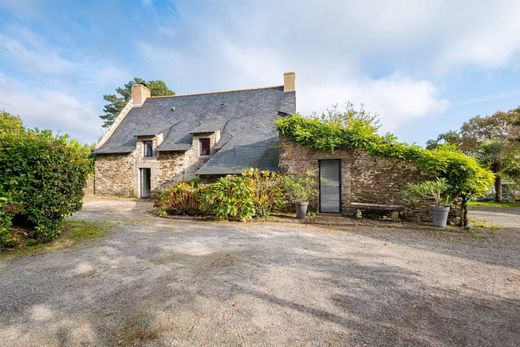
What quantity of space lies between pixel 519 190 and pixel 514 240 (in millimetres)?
14252

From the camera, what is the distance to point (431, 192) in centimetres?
699

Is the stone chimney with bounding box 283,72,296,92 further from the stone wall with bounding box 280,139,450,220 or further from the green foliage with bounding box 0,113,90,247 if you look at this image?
the green foliage with bounding box 0,113,90,247

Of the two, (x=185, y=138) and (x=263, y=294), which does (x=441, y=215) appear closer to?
(x=263, y=294)

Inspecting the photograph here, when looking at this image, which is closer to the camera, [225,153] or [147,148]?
[225,153]

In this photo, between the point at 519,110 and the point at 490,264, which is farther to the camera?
the point at 519,110

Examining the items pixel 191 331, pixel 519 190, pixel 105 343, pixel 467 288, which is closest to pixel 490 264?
pixel 467 288

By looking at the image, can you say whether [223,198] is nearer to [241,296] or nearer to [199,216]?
[199,216]

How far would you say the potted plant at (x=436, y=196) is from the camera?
22.4ft

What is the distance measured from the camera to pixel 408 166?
8.13 meters

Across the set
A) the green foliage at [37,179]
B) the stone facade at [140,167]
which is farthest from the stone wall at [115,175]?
the green foliage at [37,179]

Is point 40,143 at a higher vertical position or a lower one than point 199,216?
higher

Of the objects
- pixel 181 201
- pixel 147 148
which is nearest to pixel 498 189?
pixel 181 201

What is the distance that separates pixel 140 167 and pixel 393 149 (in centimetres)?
1459

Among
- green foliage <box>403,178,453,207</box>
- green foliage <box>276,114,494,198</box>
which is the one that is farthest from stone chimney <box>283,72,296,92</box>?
green foliage <box>403,178,453,207</box>
